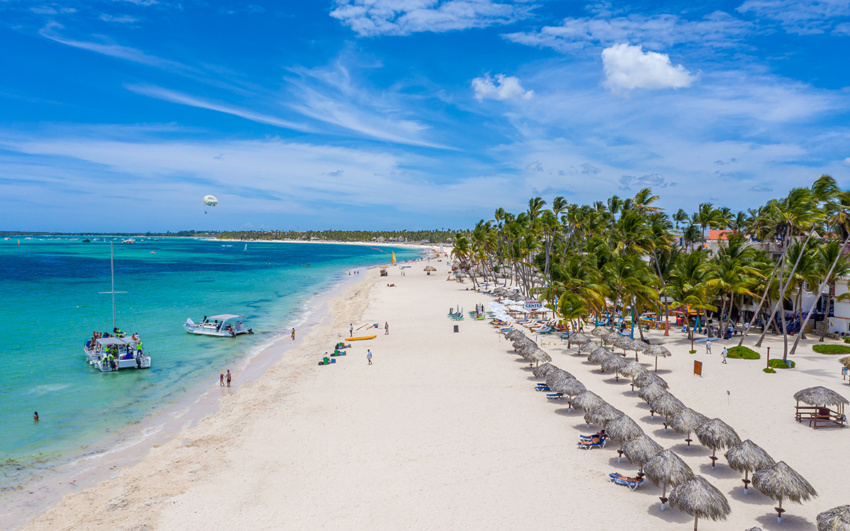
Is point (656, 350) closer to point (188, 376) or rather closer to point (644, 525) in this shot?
point (644, 525)

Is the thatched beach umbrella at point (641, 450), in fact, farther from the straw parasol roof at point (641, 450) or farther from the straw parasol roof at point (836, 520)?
the straw parasol roof at point (836, 520)

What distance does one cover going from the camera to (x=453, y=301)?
53.6 metres

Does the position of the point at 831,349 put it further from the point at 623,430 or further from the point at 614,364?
the point at 623,430

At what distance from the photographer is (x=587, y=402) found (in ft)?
57.7

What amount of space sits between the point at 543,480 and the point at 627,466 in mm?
3139

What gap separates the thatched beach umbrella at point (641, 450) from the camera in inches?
539

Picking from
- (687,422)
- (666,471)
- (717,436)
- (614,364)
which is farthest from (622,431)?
(614,364)

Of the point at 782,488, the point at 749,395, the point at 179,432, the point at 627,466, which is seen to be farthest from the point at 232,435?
the point at 749,395

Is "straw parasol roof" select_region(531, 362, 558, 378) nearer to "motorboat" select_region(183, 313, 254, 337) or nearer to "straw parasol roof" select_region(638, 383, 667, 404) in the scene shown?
"straw parasol roof" select_region(638, 383, 667, 404)

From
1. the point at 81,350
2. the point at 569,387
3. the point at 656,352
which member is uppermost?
the point at 656,352

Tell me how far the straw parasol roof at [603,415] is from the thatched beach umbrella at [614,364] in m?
6.37

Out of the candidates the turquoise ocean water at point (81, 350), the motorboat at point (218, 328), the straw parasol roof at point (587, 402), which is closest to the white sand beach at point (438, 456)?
the straw parasol roof at point (587, 402)

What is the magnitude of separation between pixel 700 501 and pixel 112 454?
62.7 ft

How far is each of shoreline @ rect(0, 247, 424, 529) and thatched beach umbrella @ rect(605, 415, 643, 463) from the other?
1638 centimetres
